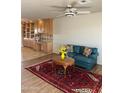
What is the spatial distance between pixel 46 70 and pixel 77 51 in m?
1.75

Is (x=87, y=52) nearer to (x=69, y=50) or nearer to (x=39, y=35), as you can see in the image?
(x=69, y=50)

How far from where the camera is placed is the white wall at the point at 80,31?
5.62m

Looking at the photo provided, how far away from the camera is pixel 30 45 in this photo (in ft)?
33.9

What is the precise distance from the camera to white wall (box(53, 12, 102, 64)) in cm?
562

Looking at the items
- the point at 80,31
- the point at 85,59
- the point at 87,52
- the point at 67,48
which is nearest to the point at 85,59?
the point at 85,59

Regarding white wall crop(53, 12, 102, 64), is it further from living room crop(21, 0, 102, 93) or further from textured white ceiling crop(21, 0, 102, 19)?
textured white ceiling crop(21, 0, 102, 19)

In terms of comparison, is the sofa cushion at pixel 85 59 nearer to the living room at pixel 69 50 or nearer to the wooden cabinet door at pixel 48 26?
the living room at pixel 69 50

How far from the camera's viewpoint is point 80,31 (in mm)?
6352

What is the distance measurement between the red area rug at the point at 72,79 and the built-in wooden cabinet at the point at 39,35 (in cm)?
351
